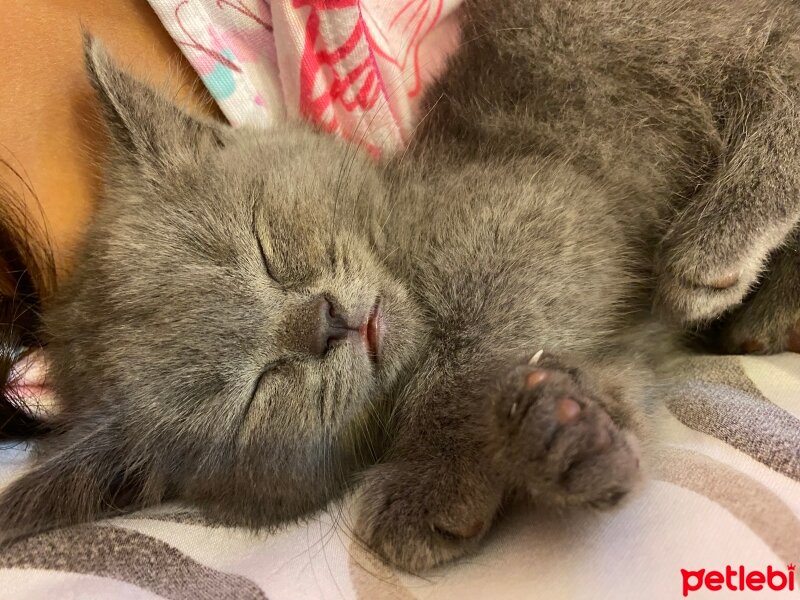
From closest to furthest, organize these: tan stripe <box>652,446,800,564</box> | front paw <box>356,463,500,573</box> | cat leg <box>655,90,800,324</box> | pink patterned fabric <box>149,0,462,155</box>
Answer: tan stripe <box>652,446,800,564</box>, front paw <box>356,463,500,573</box>, cat leg <box>655,90,800,324</box>, pink patterned fabric <box>149,0,462,155</box>

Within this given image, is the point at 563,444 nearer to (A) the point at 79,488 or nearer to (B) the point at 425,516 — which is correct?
(B) the point at 425,516

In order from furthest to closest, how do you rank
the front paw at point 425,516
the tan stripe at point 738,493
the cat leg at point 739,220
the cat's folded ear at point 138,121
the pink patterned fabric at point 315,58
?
the pink patterned fabric at point 315,58, the cat's folded ear at point 138,121, the cat leg at point 739,220, the front paw at point 425,516, the tan stripe at point 738,493

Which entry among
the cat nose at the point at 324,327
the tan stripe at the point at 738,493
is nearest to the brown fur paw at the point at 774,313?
the tan stripe at the point at 738,493

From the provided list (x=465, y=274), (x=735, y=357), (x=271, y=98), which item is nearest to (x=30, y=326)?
(x=271, y=98)

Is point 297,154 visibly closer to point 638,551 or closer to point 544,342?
point 544,342

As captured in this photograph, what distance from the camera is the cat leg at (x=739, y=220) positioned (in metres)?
0.84

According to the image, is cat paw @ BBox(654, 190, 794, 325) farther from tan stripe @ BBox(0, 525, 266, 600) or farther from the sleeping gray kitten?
tan stripe @ BBox(0, 525, 266, 600)

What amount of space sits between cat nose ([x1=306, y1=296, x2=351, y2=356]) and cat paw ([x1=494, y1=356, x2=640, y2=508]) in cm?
24

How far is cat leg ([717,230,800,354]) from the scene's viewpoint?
0.92m

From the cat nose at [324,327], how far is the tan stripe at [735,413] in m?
0.43

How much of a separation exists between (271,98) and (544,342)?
0.70 meters

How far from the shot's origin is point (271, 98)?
46.6 inches

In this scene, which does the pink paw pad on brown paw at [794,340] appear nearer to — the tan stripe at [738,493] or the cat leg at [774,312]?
the cat leg at [774,312]

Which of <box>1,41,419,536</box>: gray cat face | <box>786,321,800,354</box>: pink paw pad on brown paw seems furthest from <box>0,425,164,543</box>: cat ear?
<box>786,321,800,354</box>: pink paw pad on brown paw
